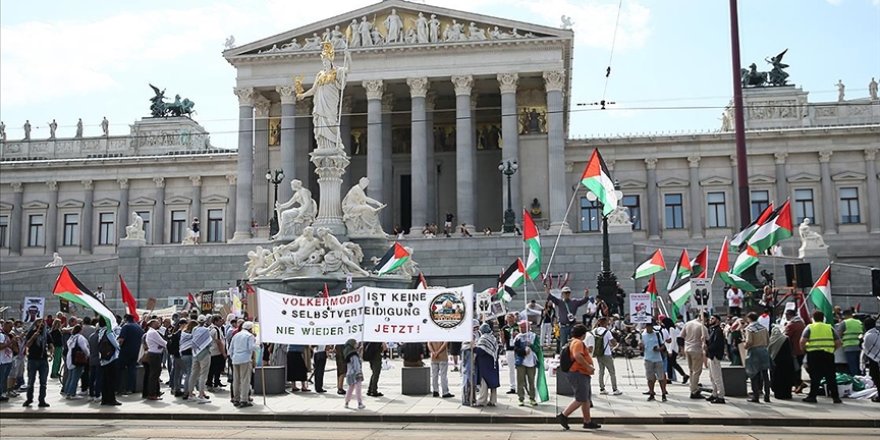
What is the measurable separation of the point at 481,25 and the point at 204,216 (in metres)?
27.5

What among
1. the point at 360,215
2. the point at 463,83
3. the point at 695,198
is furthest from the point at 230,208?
the point at 360,215

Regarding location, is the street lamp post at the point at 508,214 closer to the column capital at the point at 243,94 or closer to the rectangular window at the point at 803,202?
the column capital at the point at 243,94

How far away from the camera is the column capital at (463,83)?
57844mm

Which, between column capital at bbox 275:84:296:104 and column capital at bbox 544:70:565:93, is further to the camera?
column capital at bbox 275:84:296:104

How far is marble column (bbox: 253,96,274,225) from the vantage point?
6178 cm

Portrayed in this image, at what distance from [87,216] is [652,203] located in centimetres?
4420

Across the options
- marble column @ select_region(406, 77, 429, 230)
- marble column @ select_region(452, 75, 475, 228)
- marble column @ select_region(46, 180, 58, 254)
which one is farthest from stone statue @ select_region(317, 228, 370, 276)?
marble column @ select_region(46, 180, 58, 254)

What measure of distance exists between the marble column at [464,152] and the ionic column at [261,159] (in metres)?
14.2

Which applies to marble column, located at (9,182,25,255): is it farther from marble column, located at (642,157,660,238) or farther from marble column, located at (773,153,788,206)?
marble column, located at (773,153,788,206)

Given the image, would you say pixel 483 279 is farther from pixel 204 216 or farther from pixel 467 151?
pixel 204 216

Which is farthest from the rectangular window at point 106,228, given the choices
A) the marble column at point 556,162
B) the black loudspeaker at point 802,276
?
the black loudspeaker at point 802,276

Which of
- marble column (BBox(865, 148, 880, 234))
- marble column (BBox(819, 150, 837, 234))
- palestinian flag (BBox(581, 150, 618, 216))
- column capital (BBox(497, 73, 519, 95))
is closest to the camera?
palestinian flag (BBox(581, 150, 618, 216))

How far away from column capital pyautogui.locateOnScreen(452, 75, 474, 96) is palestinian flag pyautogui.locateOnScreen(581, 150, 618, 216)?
32.4m

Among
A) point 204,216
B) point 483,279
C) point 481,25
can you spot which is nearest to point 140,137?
point 204,216
